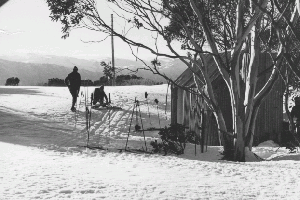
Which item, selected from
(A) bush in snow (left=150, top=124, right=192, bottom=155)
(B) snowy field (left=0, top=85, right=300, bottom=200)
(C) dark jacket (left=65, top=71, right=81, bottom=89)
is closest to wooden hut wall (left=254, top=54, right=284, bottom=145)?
(B) snowy field (left=0, top=85, right=300, bottom=200)

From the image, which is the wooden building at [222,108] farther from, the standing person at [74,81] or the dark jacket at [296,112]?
the standing person at [74,81]

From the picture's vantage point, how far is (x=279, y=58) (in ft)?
33.6

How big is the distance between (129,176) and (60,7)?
710 centimetres

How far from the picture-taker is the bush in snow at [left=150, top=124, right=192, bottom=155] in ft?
34.3

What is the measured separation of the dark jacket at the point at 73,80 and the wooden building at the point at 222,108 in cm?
390

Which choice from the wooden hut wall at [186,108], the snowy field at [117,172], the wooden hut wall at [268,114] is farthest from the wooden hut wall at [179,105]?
the wooden hut wall at [268,114]

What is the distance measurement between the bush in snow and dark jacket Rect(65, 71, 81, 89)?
7.08 meters

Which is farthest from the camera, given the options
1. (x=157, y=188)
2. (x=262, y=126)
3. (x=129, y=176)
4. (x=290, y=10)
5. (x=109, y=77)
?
(x=109, y=77)

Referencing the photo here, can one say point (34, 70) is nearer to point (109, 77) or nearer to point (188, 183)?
point (109, 77)

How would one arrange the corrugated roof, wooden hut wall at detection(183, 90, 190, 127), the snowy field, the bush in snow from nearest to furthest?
the snowy field < the bush in snow < the corrugated roof < wooden hut wall at detection(183, 90, 190, 127)

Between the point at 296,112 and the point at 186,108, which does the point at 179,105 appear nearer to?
the point at 186,108

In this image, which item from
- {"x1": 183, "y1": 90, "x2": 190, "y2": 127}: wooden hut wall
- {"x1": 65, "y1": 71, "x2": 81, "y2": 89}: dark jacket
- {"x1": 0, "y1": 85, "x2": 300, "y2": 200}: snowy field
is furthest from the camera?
{"x1": 65, "y1": 71, "x2": 81, "y2": 89}: dark jacket

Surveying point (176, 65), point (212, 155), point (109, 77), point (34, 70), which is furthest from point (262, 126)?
point (176, 65)

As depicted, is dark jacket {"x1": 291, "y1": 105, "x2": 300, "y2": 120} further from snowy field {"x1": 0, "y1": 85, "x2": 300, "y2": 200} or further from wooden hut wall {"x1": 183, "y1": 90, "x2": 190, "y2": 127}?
wooden hut wall {"x1": 183, "y1": 90, "x2": 190, "y2": 127}
